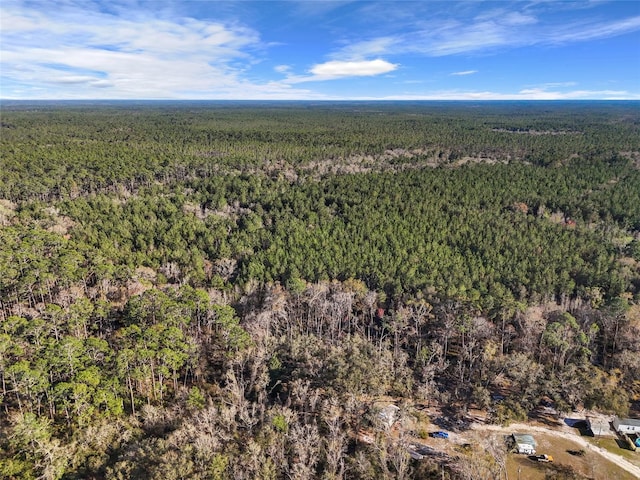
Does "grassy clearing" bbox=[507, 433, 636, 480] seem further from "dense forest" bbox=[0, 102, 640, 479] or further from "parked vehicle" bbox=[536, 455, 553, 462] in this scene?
"dense forest" bbox=[0, 102, 640, 479]

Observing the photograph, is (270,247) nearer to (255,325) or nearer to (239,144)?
(255,325)

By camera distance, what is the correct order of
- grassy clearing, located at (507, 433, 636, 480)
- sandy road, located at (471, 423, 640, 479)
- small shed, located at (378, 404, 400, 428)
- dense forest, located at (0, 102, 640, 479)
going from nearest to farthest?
1. dense forest, located at (0, 102, 640, 479)
2. grassy clearing, located at (507, 433, 636, 480)
3. small shed, located at (378, 404, 400, 428)
4. sandy road, located at (471, 423, 640, 479)

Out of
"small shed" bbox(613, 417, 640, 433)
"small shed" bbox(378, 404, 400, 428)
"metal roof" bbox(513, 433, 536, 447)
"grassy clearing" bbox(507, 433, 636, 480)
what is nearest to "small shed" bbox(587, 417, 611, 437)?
"small shed" bbox(613, 417, 640, 433)

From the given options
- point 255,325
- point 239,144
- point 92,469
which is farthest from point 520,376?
point 239,144

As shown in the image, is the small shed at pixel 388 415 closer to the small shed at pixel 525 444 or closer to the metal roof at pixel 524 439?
the small shed at pixel 525 444

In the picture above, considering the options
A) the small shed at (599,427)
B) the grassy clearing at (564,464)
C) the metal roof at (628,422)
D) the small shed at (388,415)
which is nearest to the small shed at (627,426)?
the metal roof at (628,422)
